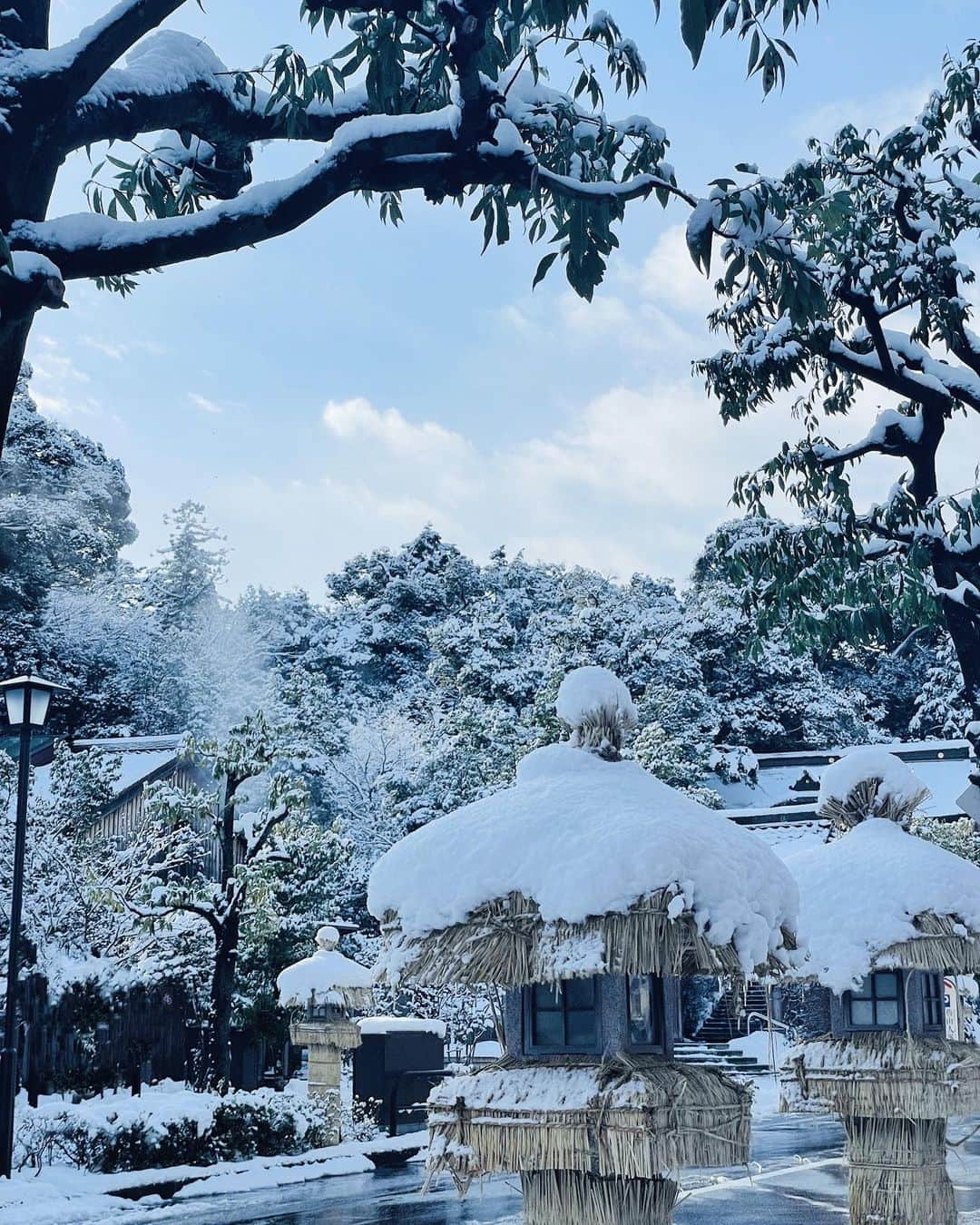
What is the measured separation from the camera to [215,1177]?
1355 cm

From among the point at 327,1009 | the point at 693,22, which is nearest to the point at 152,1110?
the point at 327,1009

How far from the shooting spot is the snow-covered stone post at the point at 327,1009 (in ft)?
54.6

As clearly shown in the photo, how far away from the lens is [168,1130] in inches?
552

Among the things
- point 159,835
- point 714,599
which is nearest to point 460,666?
point 714,599

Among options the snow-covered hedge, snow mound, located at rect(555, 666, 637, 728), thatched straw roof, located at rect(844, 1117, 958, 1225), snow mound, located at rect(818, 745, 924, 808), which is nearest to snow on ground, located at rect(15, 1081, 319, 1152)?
the snow-covered hedge

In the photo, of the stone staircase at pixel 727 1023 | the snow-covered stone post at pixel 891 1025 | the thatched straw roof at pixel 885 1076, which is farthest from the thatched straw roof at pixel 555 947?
the stone staircase at pixel 727 1023

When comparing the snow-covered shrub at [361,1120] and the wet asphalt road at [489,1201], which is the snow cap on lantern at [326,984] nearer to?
the snow-covered shrub at [361,1120]

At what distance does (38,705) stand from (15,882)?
1.70 metres

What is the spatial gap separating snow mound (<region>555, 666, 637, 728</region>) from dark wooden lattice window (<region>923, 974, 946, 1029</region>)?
3738 mm

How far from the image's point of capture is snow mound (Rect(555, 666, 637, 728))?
6645 mm

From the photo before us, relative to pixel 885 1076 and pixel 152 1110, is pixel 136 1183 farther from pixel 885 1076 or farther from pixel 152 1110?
pixel 885 1076

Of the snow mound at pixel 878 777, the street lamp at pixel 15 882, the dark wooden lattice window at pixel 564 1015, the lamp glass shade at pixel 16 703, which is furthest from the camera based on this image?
the lamp glass shade at pixel 16 703

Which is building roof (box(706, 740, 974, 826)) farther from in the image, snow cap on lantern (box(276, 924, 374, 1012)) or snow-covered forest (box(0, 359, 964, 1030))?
snow cap on lantern (box(276, 924, 374, 1012))

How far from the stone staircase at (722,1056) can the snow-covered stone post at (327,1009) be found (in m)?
11.3
